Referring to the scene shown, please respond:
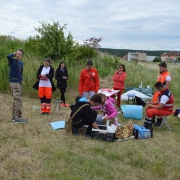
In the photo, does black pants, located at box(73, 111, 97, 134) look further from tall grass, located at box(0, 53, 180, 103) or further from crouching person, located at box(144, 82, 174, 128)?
tall grass, located at box(0, 53, 180, 103)

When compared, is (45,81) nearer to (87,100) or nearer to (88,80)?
(88,80)

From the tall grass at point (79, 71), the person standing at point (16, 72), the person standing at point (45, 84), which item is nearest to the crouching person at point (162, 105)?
the person standing at point (45, 84)

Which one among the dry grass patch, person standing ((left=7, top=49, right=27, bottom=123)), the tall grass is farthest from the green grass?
the tall grass

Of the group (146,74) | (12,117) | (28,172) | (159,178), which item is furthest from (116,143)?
(146,74)

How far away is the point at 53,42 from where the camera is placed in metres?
12.6

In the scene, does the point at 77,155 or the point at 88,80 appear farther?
the point at 88,80

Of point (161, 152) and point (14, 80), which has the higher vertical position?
point (14, 80)

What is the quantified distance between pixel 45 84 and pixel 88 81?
1147mm

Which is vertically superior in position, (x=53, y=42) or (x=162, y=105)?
(x=53, y=42)

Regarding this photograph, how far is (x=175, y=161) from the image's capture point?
392 cm

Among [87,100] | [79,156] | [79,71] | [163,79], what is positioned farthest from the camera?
[79,71]

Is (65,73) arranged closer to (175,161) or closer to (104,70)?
(175,161)

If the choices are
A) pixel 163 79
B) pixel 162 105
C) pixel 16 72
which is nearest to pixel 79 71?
pixel 163 79

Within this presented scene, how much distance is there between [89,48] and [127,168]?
43.1 feet
